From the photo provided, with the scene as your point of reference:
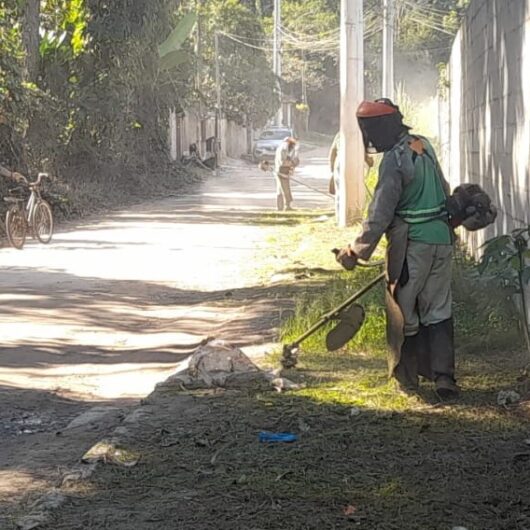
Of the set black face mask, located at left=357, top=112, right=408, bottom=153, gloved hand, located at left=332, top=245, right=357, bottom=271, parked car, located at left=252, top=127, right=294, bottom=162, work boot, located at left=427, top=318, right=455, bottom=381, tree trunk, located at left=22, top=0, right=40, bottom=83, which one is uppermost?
tree trunk, located at left=22, top=0, right=40, bottom=83

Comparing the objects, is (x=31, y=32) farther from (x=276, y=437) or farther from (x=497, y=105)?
(x=276, y=437)

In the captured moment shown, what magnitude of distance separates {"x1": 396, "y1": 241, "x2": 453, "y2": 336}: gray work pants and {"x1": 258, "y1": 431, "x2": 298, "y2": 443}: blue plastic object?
1086 millimetres

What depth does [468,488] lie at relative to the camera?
16.5ft

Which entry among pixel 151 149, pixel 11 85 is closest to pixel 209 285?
pixel 11 85

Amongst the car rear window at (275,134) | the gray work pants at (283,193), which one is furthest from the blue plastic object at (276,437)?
the car rear window at (275,134)

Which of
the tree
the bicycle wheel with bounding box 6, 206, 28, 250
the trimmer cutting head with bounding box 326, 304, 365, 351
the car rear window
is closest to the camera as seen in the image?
→ the trimmer cutting head with bounding box 326, 304, 365, 351

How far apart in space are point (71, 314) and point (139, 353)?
2187mm

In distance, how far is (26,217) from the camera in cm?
1836

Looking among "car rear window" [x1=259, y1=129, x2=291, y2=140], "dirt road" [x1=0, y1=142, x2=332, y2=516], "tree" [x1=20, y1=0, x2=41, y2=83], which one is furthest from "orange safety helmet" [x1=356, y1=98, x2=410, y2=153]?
"car rear window" [x1=259, y1=129, x2=291, y2=140]

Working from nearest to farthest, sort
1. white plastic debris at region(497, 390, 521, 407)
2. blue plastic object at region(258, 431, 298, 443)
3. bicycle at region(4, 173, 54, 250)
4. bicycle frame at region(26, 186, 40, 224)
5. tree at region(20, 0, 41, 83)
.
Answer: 1. blue plastic object at region(258, 431, 298, 443)
2. white plastic debris at region(497, 390, 521, 407)
3. bicycle at region(4, 173, 54, 250)
4. bicycle frame at region(26, 186, 40, 224)
5. tree at region(20, 0, 41, 83)

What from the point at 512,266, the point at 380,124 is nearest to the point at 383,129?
the point at 380,124

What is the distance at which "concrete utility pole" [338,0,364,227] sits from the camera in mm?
20172

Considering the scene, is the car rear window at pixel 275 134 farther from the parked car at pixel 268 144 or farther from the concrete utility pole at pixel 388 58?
the concrete utility pole at pixel 388 58

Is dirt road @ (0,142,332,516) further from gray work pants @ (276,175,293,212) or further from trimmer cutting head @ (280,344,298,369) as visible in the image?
gray work pants @ (276,175,293,212)
